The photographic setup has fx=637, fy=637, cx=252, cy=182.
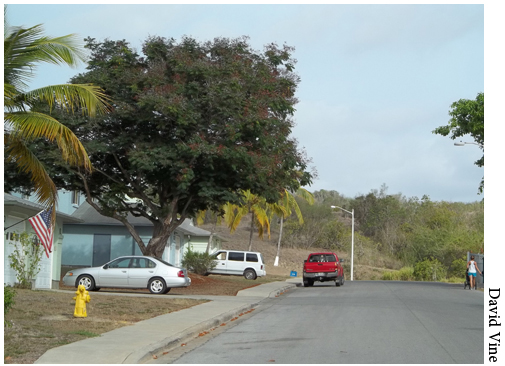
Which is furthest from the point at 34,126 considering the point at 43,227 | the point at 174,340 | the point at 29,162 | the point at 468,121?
the point at 468,121

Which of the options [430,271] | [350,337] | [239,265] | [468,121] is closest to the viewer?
[350,337]

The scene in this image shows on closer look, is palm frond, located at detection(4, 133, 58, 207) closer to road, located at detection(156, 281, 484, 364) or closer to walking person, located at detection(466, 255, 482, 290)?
road, located at detection(156, 281, 484, 364)

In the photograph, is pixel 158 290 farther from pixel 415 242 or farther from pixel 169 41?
pixel 415 242

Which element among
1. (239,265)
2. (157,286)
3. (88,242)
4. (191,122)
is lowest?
(157,286)

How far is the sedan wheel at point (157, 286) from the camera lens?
24312 mm

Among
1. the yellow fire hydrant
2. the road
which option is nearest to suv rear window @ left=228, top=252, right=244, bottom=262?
the road

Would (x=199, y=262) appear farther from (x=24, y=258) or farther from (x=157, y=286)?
(x=24, y=258)

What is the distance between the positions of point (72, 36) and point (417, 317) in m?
10.6

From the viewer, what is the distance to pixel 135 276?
24.4 m

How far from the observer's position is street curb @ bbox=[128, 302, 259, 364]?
31.7ft

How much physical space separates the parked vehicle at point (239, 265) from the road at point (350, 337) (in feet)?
68.5

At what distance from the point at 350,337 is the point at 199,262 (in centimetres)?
2653

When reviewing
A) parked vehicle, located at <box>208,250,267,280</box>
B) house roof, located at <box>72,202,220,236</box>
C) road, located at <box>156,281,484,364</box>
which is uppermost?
house roof, located at <box>72,202,220,236</box>

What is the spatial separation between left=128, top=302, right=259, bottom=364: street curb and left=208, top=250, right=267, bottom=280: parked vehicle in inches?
885
